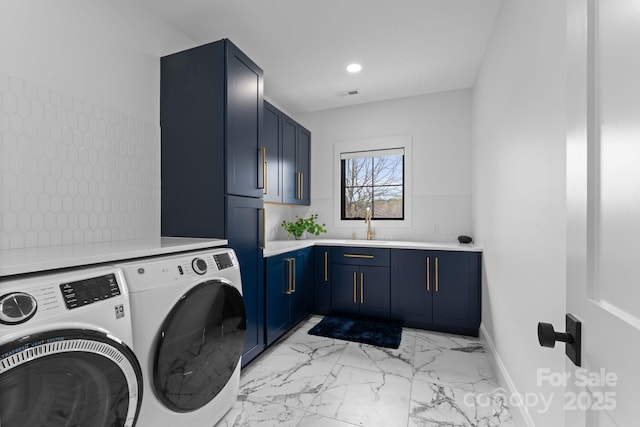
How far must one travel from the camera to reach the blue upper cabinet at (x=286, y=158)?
9.61 ft

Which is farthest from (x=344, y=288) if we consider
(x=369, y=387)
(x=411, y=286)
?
(x=369, y=387)

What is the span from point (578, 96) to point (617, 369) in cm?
51

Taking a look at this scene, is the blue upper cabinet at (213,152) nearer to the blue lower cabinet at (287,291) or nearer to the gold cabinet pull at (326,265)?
the blue lower cabinet at (287,291)

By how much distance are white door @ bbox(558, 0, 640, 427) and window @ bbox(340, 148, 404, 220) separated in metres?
2.99

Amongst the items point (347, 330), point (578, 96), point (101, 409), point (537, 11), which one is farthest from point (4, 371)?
point (347, 330)

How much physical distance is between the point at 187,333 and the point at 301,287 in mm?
1717

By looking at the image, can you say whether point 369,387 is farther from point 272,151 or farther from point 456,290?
point 272,151

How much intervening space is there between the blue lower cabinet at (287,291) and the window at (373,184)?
3.38 feet

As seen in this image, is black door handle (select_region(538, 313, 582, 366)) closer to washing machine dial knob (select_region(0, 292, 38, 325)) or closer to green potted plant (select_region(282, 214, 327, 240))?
washing machine dial knob (select_region(0, 292, 38, 325))

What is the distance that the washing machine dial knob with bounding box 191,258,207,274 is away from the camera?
4.54ft

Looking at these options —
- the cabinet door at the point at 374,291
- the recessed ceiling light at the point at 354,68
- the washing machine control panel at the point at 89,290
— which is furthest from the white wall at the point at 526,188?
Answer: the washing machine control panel at the point at 89,290

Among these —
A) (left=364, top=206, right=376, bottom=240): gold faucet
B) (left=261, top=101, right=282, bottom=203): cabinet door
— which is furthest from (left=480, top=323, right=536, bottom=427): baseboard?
(left=261, top=101, right=282, bottom=203): cabinet door

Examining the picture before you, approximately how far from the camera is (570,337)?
23.3 inches

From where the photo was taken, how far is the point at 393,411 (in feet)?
5.39
